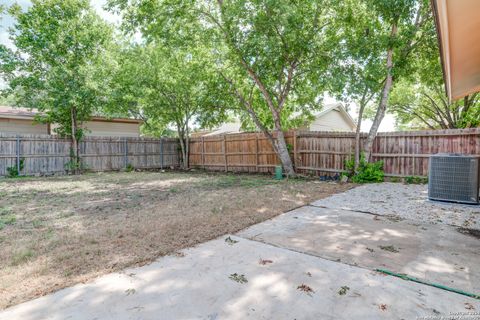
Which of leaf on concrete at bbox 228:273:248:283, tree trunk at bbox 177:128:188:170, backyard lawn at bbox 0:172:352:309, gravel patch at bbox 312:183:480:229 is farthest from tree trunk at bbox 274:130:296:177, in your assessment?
leaf on concrete at bbox 228:273:248:283

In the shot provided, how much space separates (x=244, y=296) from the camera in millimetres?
2113

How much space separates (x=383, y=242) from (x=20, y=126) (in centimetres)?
1496

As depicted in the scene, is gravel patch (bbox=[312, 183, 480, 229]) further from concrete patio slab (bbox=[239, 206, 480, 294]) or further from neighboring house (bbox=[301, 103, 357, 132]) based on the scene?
neighboring house (bbox=[301, 103, 357, 132])

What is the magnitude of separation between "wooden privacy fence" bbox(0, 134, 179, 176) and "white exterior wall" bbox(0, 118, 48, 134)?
1.79 metres

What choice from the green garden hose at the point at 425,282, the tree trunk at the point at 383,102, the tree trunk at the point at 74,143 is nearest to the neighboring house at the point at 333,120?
the tree trunk at the point at 74,143

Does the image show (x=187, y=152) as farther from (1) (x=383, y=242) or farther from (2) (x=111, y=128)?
(1) (x=383, y=242)

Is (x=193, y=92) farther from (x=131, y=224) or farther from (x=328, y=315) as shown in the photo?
(x=328, y=315)

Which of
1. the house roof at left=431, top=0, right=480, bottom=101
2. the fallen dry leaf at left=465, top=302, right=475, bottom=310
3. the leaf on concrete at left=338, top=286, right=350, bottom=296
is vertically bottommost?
the fallen dry leaf at left=465, top=302, right=475, bottom=310

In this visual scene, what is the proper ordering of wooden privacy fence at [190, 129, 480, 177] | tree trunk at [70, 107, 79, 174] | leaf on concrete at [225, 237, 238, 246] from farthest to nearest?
tree trunk at [70, 107, 79, 174]
wooden privacy fence at [190, 129, 480, 177]
leaf on concrete at [225, 237, 238, 246]

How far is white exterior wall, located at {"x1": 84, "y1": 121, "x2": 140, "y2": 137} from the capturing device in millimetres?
14648

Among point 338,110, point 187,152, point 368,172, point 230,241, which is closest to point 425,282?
point 230,241

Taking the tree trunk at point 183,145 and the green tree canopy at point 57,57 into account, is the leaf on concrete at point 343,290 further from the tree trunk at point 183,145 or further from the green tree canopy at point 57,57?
the tree trunk at point 183,145

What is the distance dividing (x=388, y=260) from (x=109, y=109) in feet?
45.2

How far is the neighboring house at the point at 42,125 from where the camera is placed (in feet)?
39.8
